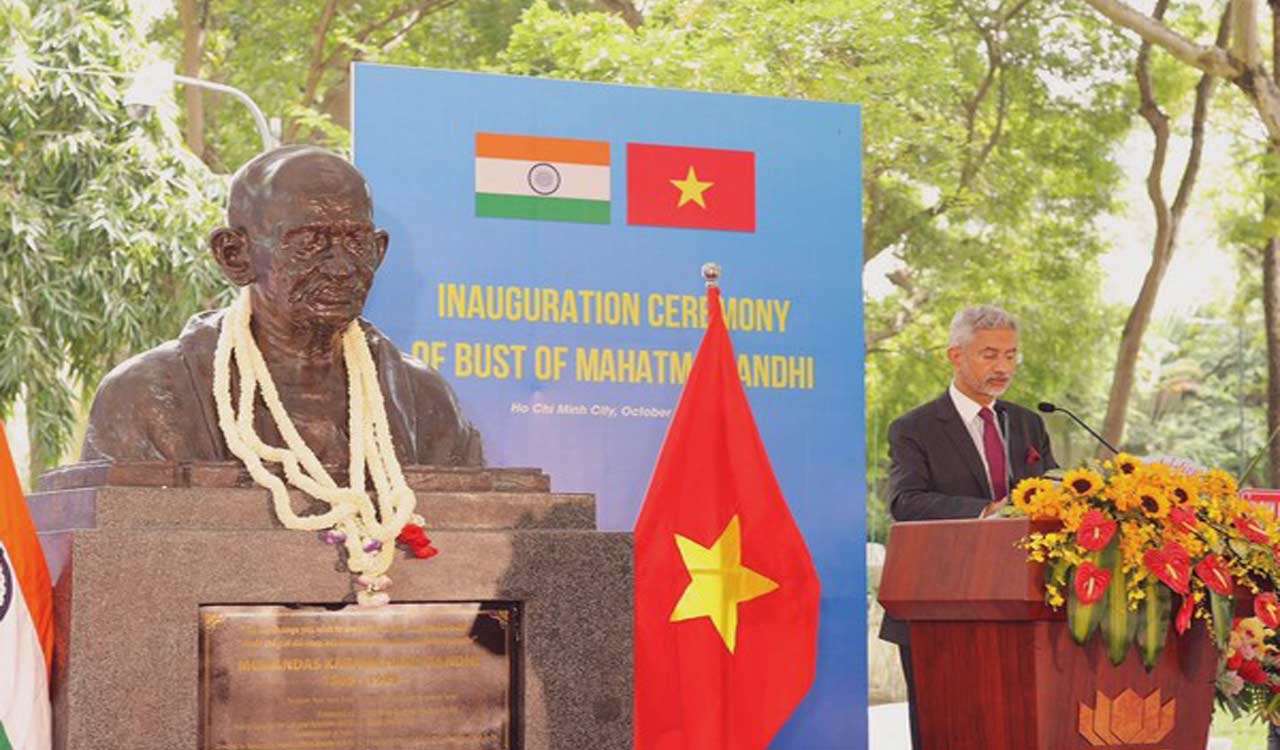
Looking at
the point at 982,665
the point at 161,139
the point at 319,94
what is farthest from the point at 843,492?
the point at 319,94

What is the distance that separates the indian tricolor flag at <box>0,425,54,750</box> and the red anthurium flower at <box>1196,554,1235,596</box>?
9.88ft

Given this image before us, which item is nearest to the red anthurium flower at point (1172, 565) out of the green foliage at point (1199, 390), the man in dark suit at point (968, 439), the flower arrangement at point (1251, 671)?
the flower arrangement at point (1251, 671)

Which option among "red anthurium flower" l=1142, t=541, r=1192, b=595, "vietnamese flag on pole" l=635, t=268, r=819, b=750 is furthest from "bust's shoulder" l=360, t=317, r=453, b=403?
"red anthurium flower" l=1142, t=541, r=1192, b=595

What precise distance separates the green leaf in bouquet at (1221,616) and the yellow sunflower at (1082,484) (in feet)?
1.41

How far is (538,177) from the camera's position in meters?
7.16

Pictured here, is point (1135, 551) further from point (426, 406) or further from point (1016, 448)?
point (426, 406)

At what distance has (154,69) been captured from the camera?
15008 mm

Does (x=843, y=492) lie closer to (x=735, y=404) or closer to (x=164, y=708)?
(x=735, y=404)

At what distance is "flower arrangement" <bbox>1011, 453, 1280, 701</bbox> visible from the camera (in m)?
5.43

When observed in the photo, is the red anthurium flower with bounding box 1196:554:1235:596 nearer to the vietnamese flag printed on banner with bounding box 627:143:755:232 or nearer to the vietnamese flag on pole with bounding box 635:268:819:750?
the vietnamese flag on pole with bounding box 635:268:819:750

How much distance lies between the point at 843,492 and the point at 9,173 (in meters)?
10.8

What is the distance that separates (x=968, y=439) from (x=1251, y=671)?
1.34 m

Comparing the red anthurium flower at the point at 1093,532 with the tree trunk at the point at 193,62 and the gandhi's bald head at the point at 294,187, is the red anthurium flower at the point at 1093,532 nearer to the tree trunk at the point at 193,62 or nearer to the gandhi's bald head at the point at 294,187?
the gandhi's bald head at the point at 294,187

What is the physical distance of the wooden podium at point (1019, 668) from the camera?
5504 millimetres
